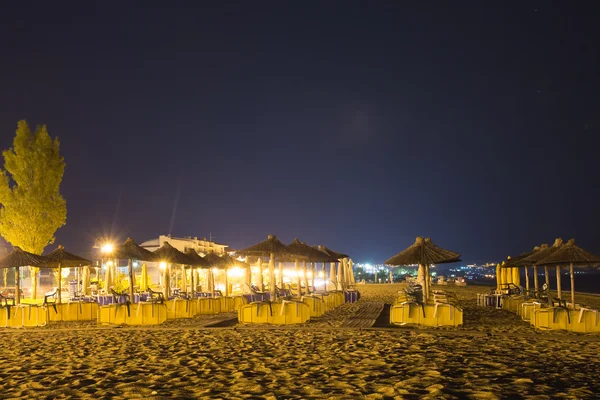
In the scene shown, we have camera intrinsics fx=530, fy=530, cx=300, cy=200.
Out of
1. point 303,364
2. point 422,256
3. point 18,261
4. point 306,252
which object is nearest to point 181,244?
point 306,252

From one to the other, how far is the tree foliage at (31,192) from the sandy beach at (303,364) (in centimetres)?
1028

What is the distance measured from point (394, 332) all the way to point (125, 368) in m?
5.82

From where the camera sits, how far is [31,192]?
69.6 feet

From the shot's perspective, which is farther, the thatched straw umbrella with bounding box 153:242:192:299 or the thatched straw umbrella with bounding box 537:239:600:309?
the thatched straw umbrella with bounding box 153:242:192:299

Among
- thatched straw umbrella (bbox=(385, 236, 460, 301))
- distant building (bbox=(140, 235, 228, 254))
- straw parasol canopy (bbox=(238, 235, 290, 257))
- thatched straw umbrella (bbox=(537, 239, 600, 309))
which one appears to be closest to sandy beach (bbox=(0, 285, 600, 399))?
thatched straw umbrella (bbox=(537, 239, 600, 309))

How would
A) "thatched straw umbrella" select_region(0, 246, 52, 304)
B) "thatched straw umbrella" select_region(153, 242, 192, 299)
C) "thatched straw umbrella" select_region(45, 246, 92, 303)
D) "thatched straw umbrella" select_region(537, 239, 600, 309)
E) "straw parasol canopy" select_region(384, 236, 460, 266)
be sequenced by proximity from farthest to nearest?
"thatched straw umbrella" select_region(153, 242, 192, 299) → "thatched straw umbrella" select_region(45, 246, 92, 303) → "thatched straw umbrella" select_region(0, 246, 52, 304) → "straw parasol canopy" select_region(384, 236, 460, 266) → "thatched straw umbrella" select_region(537, 239, 600, 309)

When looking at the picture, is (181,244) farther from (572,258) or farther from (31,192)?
(572,258)

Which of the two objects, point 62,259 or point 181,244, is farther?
point 181,244

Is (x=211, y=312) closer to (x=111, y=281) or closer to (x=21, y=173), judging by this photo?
(x=111, y=281)

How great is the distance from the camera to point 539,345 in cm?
919

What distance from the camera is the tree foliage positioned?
20938 mm

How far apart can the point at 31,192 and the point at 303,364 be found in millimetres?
17533

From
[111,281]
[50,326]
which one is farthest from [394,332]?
[111,281]

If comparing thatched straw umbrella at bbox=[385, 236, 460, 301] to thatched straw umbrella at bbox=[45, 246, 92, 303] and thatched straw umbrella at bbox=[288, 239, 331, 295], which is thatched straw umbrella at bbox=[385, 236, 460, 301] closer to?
thatched straw umbrella at bbox=[288, 239, 331, 295]
